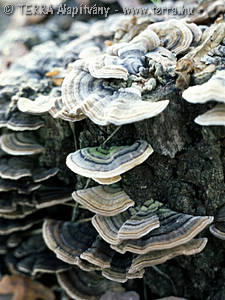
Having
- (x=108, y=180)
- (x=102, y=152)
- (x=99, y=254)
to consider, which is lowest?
(x=99, y=254)

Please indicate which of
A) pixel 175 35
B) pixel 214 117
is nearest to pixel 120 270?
pixel 214 117

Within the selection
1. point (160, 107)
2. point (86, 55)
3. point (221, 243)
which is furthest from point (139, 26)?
point (221, 243)

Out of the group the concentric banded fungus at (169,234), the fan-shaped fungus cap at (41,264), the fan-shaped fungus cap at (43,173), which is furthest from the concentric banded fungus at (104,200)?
the fan-shaped fungus cap at (41,264)

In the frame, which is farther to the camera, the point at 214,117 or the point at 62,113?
the point at 62,113

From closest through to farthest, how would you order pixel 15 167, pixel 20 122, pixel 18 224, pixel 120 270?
pixel 120 270, pixel 20 122, pixel 15 167, pixel 18 224

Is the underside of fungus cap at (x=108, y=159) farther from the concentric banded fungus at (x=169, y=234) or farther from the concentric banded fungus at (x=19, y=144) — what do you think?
the concentric banded fungus at (x=19, y=144)

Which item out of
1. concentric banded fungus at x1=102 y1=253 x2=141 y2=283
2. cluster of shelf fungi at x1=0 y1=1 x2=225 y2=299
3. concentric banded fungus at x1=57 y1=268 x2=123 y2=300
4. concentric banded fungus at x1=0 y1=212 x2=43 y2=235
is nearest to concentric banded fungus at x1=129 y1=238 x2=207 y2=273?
cluster of shelf fungi at x1=0 y1=1 x2=225 y2=299

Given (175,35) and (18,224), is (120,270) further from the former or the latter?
(175,35)
